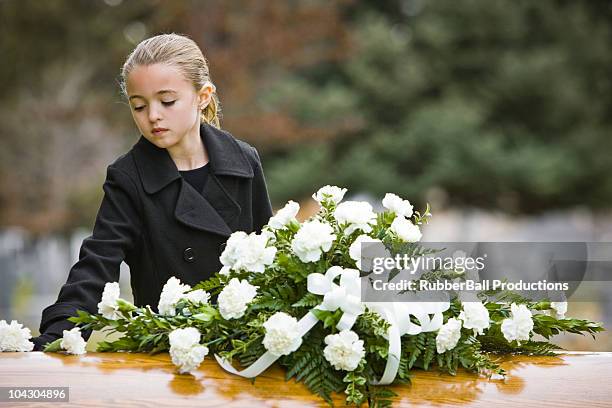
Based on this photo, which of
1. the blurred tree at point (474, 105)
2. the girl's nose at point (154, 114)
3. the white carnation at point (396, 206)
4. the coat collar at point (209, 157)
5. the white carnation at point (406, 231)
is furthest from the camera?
the blurred tree at point (474, 105)

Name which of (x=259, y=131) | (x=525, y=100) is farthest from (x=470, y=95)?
(x=259, y=131)

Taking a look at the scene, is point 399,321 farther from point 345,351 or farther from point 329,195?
point 329,195

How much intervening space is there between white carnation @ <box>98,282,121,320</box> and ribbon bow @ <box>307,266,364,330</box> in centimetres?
54

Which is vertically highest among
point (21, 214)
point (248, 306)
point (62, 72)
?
point (62, 72)

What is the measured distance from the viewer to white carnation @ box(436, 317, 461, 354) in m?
2.33

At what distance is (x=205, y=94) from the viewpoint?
3293 millimetres

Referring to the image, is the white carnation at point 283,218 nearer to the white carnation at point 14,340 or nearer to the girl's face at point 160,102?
the girl's face at point 160,102

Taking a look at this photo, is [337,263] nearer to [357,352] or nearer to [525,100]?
[357,352]

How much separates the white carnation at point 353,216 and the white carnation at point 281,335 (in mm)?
398

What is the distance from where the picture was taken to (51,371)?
2.22 metres

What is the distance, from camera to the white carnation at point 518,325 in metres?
2.44

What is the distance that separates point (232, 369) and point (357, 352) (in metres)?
0.33

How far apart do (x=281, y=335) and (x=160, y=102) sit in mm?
1110

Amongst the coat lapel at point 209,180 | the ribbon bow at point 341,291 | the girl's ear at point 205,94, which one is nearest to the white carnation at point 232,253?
the ribbon bow at point 341,291
